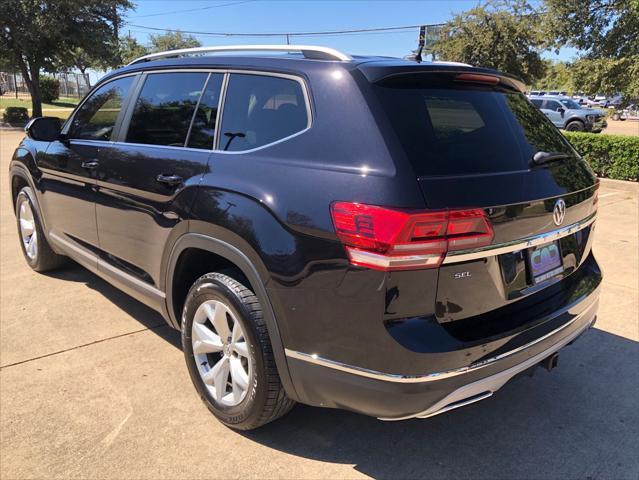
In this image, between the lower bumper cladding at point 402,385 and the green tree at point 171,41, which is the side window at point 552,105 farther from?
the green tree at point 171,41

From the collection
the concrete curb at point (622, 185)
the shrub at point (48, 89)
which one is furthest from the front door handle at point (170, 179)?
the shrub at point (48, 89)

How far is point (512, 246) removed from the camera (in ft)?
7.40

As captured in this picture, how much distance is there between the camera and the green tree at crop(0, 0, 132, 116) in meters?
20.8

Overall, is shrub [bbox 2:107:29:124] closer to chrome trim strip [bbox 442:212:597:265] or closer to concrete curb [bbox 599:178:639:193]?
concrete curb [bbox 599:178:639:193]

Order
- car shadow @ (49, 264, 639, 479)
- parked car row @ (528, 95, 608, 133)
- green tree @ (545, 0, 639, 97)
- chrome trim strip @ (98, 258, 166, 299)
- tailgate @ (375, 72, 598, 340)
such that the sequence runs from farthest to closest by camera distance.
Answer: parked car row @ (528, 95, 608, 133)
green tree @ (545, 0, 639, 97)
chrome trim strip @ (98, 258, 166, 299)
car shadow @ (49, 264, 639, 479)
tailgate @ (375, 72, 598, 340)

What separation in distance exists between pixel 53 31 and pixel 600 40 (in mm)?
19320

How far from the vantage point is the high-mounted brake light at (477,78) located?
257cm

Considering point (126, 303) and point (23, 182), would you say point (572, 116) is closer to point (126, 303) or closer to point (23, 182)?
point (23, 182)

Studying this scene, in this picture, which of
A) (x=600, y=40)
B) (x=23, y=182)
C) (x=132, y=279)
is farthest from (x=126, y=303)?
(x=600, y=40)

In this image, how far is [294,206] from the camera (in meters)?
2.22

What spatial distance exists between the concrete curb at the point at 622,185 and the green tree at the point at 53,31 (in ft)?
66.6

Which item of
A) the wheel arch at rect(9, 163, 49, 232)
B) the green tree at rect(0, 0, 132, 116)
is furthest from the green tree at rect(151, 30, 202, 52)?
the wheel arch at rect(9, 163, 49, 232)

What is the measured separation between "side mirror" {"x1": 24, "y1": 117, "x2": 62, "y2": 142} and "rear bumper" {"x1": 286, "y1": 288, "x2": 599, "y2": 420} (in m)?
2.96

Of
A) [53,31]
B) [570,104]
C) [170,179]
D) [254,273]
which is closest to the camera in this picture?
[254,273]
